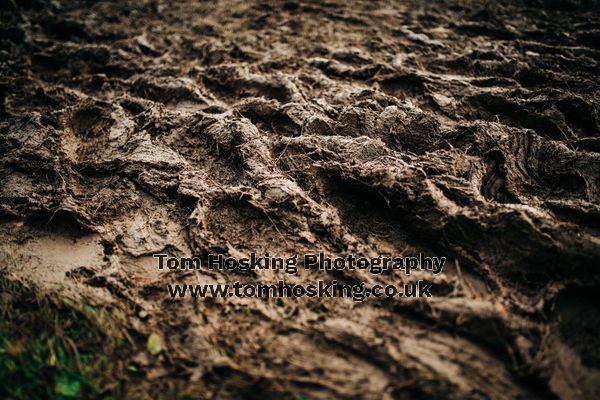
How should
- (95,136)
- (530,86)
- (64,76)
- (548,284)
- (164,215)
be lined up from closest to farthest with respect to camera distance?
(548,284)
(164,215)
(95,136)
(530,86)
(64,76)

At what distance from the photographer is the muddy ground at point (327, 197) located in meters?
1.82

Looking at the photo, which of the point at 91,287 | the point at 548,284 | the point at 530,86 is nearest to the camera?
the point at 548,284

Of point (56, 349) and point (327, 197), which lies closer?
point (56, 349)

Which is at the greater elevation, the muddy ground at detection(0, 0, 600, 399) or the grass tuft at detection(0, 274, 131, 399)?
the muddy ground at detection(0, 0, 600, 399)

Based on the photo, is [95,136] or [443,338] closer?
[443,338]

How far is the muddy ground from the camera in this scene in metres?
1.82

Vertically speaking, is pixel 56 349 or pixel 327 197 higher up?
pixel 327 197

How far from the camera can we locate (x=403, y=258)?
229 cm

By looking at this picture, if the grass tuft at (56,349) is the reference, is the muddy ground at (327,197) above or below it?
above

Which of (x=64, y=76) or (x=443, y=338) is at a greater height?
(x=64, y=76)

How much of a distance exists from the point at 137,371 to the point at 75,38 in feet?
16.6

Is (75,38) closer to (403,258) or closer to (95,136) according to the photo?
(95,136)

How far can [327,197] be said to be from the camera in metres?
2.59

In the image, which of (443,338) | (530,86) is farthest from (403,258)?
(530,86)
